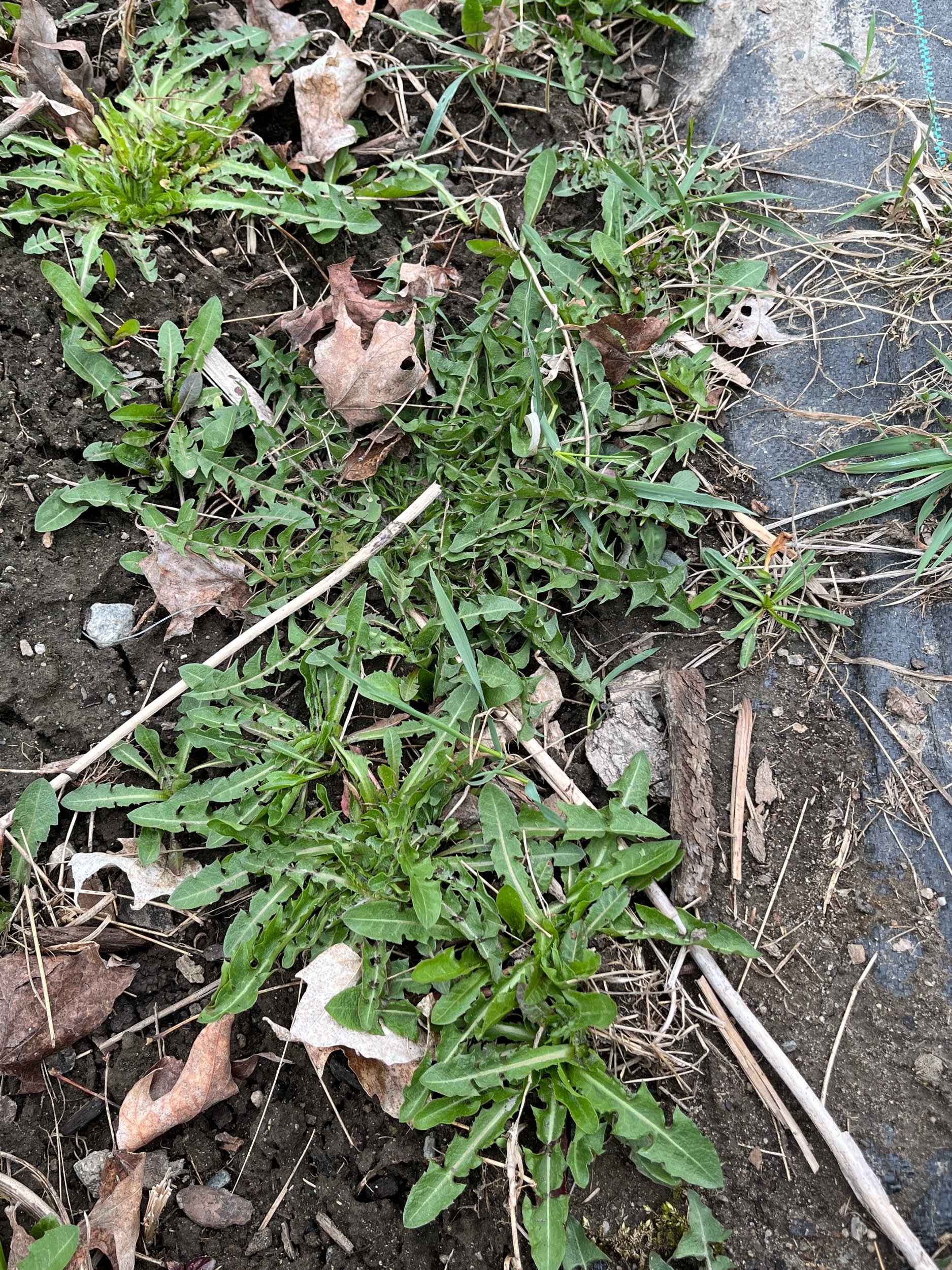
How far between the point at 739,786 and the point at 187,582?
1646 mm

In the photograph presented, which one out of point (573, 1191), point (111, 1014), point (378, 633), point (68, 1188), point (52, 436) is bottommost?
point (68, 1188)

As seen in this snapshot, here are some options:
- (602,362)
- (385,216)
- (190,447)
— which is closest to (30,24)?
(385,216)

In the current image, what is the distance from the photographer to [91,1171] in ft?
6.23

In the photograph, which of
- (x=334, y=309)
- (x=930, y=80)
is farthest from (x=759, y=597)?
(x=930, y=80)

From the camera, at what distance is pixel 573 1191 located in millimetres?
1823

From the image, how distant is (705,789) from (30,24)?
10.2ft

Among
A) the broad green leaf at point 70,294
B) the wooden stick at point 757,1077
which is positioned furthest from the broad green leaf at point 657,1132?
the broad green leaf at point 70,294

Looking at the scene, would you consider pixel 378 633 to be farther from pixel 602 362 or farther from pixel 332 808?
pixel 602 362

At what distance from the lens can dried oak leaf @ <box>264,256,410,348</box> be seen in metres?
2.49

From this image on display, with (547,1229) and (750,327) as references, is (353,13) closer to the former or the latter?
(750,327)

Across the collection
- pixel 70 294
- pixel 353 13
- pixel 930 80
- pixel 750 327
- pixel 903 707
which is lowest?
pixel 903 707

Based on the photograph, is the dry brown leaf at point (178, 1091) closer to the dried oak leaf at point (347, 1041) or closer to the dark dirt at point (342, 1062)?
the dark dirt at point (342, 1062)

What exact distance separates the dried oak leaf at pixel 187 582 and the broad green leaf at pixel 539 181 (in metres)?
1.46

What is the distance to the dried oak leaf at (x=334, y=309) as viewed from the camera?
2.49 m
